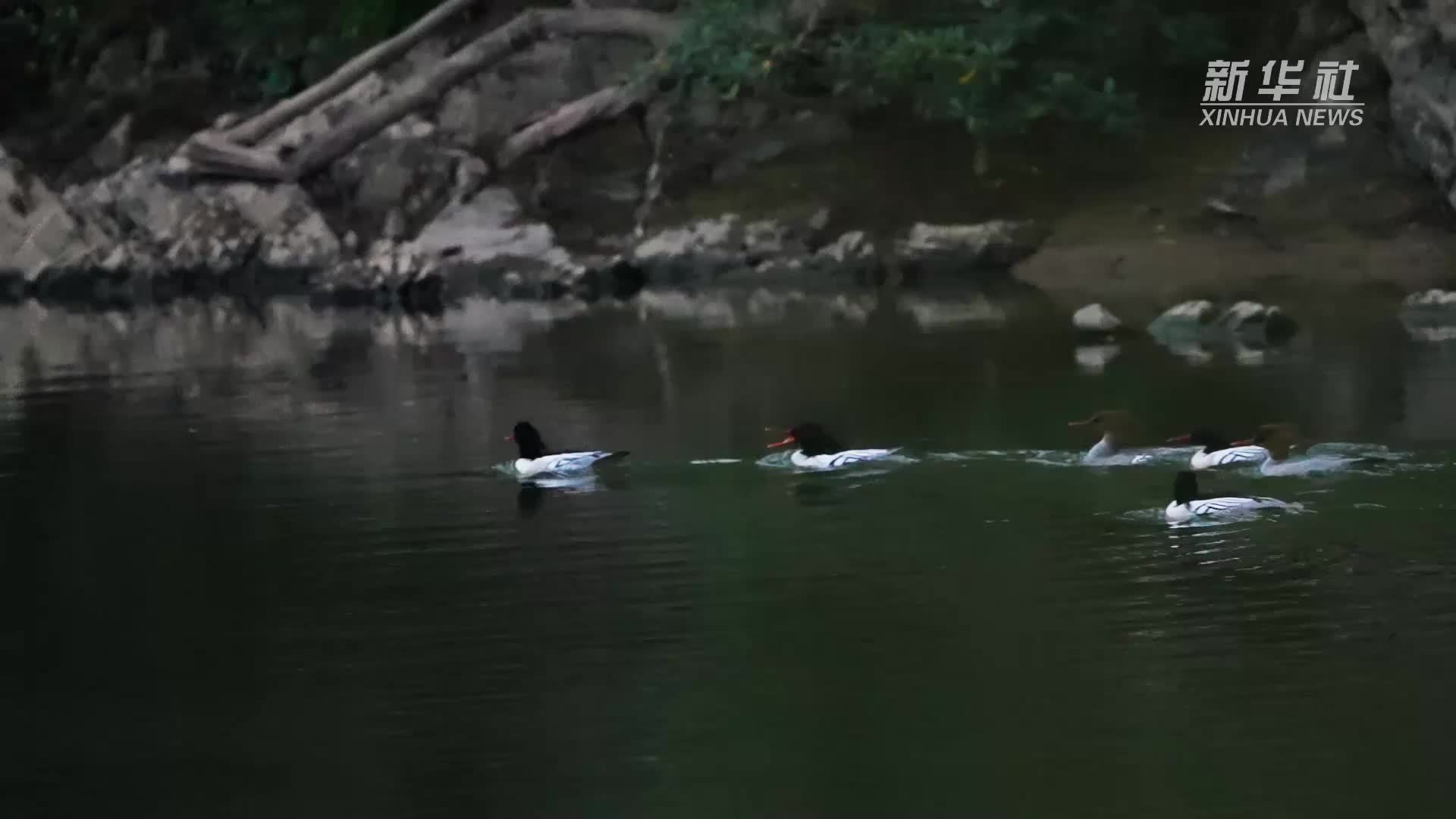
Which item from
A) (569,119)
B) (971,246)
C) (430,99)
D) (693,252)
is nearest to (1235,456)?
(971,246)

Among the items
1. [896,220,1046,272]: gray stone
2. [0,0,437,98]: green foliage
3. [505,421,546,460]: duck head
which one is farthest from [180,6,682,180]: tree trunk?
[505,421,546,460]: duck head

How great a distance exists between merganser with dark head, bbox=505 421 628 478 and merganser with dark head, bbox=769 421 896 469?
3.59 ft

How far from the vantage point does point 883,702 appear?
24.1ft

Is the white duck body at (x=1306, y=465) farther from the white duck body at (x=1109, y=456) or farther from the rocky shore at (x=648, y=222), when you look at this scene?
the rocky shore at (x=648, y=222)

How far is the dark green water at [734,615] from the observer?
662cm

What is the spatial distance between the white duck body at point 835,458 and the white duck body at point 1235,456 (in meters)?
1.85

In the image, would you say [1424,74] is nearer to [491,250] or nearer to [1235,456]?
[491,250]

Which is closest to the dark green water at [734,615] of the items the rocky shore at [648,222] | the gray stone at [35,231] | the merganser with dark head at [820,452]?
the merganser with dark head at [820,452]

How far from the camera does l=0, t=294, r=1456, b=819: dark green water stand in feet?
21.7

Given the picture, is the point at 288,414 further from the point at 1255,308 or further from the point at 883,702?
the point at 883,702

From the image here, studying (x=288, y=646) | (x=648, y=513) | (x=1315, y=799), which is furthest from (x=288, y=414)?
(x=1315, y=799)

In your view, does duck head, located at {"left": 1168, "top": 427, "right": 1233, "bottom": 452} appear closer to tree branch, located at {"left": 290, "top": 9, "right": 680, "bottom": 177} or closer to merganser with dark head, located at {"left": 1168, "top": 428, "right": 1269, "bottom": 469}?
merganser with dark head, located at {"left": 1168, "top": 428, "right": 1269, "bottom": 469}

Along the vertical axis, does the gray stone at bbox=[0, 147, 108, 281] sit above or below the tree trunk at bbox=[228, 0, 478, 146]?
below

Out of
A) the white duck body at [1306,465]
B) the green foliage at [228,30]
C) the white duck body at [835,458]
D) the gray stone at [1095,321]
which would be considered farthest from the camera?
the green foliage at [228,30]
